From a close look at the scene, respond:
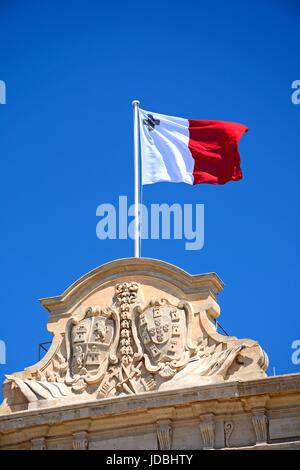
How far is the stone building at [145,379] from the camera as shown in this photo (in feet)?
107

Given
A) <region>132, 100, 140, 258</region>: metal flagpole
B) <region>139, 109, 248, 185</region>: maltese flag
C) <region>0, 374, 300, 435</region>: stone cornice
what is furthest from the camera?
<region>139, 109, 248, 185</region>: maltese flag

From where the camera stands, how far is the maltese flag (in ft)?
117

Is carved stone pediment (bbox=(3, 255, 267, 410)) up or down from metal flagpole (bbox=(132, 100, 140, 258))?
down

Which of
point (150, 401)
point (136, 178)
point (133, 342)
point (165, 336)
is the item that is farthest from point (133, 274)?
point (150, 401)

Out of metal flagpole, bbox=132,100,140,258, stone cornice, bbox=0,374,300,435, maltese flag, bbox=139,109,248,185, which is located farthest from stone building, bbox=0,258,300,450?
maltese flag, bbox=139,109,248,185

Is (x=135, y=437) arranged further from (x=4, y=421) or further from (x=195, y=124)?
(x=195, y=124)

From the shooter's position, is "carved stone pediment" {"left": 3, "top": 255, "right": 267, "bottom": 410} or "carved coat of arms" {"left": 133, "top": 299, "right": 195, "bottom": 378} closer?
"carved stone pediment" {"left": 3, "top": 255, "right": 267, "bottom": 410}

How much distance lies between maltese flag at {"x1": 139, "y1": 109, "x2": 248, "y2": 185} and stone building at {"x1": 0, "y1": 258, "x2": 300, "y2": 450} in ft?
7.71

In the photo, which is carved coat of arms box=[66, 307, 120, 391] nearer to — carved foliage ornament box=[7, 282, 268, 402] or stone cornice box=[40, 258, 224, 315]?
carved foliage ornament box=[7, 282, 268, 402]

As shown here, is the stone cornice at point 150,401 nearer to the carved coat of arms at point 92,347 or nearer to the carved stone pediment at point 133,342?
the carved stone pediment at point 133,342

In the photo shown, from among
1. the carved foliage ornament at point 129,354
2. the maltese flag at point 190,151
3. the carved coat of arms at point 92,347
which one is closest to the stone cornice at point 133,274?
the carved foliage ornament at point 129,354

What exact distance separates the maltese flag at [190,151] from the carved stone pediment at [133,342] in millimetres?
2358
